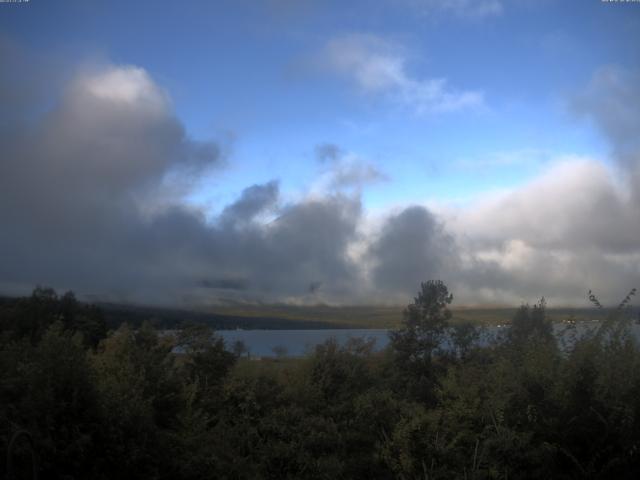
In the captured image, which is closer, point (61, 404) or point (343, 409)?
point (61, 404)

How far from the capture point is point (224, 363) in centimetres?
2389

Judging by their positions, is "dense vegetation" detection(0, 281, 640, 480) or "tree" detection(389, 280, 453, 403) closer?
"dense vegetation" detection(0, 281, 640, 480)

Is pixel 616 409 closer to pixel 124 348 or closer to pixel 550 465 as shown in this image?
pixel 550 465

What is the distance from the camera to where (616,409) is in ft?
27.4

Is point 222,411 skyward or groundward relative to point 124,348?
groundward

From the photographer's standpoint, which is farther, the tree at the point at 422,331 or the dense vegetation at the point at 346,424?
the tree at the point at 422,331

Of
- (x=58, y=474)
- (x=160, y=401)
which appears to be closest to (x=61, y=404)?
(x=58, y=474)

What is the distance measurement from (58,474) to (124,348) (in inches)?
341

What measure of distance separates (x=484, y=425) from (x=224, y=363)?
1567 centimetres

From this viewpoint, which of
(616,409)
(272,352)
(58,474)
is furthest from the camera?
(272,352)

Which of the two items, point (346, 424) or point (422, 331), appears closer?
point (346, 424)

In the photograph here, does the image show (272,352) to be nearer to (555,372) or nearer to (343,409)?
(343,409)

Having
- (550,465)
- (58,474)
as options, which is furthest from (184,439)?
(550,465)

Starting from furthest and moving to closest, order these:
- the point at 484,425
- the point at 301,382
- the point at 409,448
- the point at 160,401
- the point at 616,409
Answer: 1. the point at 301,382
2. the point at 160,401
3. the point at 484,425
4. the point at 409,448
5. the point at 616,409
